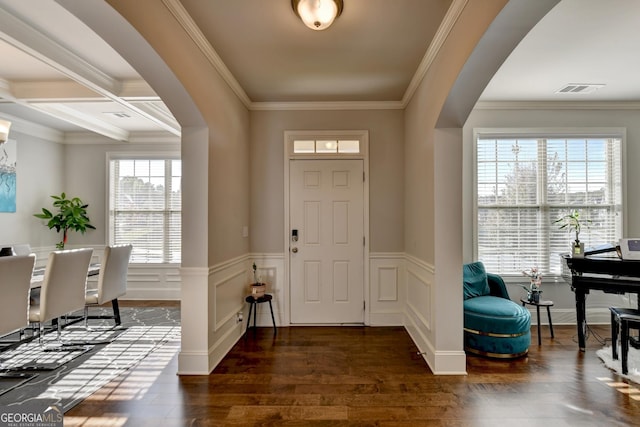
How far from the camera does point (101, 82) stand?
11.1ft

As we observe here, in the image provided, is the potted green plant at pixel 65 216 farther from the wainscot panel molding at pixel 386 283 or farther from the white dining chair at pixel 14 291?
the wainscot panel molding at pixel 386 283

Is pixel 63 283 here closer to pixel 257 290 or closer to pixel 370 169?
pixel 257 290

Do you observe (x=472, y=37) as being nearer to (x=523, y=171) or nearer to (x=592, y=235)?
(x=523, y=171)

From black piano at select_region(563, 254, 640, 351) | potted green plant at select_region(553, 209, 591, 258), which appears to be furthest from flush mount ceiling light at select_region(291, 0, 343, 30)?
potted green plant at select_region(553, 209, 591, 258)

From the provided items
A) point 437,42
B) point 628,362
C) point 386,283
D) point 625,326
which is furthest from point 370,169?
point 628,362

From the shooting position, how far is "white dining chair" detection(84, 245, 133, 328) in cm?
382

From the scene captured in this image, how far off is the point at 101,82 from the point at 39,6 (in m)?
1.11

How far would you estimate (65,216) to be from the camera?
17.0 feet

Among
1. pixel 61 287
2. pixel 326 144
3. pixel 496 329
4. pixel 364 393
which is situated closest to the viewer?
pixel 364 393

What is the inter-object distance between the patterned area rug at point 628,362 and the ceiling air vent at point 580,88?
8.93 feet

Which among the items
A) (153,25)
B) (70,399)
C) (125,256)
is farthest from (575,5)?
(125,256)

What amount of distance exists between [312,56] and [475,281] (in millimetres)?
2814

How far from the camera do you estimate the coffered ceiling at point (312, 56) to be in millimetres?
2385

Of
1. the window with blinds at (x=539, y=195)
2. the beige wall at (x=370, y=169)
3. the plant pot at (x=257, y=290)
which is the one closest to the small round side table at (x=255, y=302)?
the plant pot at (x=257, y=290)
